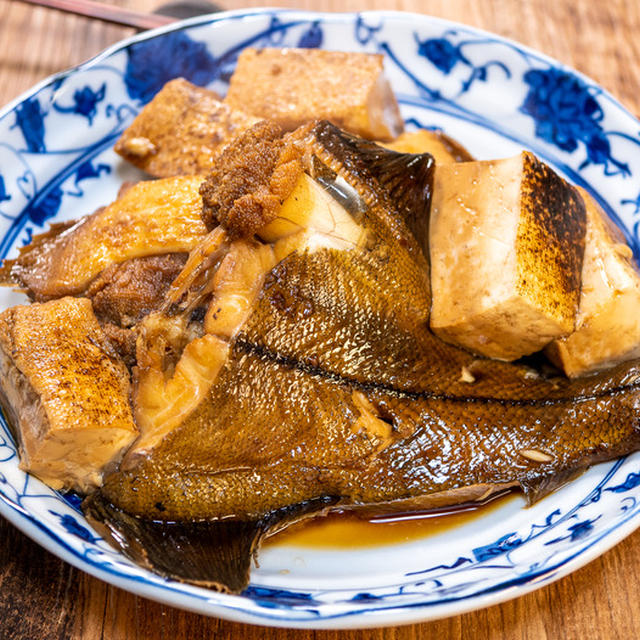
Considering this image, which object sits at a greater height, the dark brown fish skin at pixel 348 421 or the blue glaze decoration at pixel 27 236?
the blue glaze decoration at pixel 27 236

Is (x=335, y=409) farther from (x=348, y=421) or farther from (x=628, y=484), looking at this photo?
(x=628, y=484)

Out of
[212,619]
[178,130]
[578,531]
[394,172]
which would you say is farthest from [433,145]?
[212,619]

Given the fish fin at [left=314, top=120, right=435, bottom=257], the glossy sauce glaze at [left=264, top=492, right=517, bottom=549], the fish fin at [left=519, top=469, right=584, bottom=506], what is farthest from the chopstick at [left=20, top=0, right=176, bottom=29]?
the fish fin at [left=519, top=469, right=584, bottom=506]

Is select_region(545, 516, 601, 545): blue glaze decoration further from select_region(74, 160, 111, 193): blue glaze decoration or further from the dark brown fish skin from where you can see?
select_region(74, 160, 111, 193): blue glaze decoration

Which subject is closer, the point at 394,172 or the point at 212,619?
the point at 212,619

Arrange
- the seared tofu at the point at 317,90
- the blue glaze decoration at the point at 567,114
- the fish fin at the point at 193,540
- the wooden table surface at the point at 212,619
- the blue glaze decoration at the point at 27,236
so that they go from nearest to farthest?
the fish fin at the point at 193,540
the wooden table surface at the point at 212,619
the blue glaze decoration at the point at 27,236
the seared tofu at the point at 317,90
the blue glaze decoration at the point at 567,114

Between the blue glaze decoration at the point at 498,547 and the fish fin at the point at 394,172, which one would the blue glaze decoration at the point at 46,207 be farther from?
the blue glaze decoration at the point at 498,547

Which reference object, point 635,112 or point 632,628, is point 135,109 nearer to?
point 635,112

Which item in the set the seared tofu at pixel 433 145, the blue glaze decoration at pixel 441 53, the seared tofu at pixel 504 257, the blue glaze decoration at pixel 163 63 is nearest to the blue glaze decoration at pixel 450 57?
the blue glaze decoration at pixel 441 53
